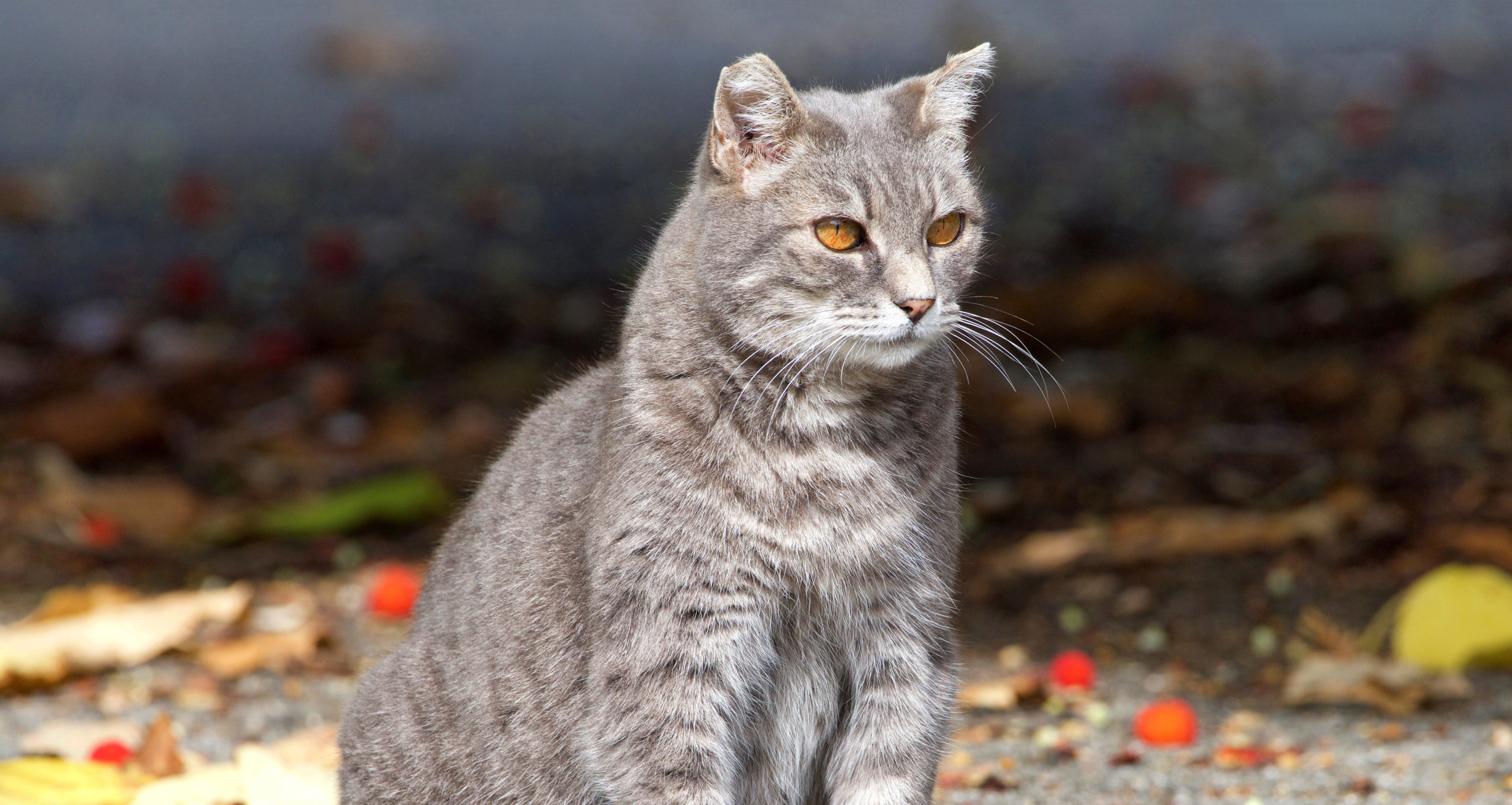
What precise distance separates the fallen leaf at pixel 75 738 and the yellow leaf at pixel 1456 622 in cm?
355

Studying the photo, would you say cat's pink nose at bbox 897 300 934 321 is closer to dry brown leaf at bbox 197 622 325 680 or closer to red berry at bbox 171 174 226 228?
dry brown leaf at bbox 197 622 325 680

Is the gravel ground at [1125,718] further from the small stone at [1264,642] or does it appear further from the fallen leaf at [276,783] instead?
the fallen leaf at [276,783]

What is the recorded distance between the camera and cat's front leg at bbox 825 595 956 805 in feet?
9.65

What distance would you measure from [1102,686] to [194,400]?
4.62 meters

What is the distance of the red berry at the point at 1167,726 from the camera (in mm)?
3852

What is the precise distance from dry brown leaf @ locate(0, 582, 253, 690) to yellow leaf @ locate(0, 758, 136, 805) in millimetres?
868

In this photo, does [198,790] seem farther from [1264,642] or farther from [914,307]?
[1264,642]

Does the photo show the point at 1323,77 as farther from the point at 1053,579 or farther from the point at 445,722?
the point at 445,722

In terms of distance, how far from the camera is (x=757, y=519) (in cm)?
284

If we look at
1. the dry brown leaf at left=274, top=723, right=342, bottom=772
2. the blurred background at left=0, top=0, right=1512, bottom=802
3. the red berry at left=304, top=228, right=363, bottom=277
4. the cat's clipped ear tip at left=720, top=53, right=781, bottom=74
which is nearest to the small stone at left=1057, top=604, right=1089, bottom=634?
the blurred background at left=0, top=0, right=1512, bottom=802

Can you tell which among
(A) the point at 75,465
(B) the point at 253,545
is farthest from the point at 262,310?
(B) the point at 253,545

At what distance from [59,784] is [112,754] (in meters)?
0.26

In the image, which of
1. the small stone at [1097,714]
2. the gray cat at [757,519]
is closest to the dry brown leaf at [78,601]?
the gray cat at [757,519]

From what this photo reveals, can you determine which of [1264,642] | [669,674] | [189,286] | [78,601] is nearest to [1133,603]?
[1264,642]
